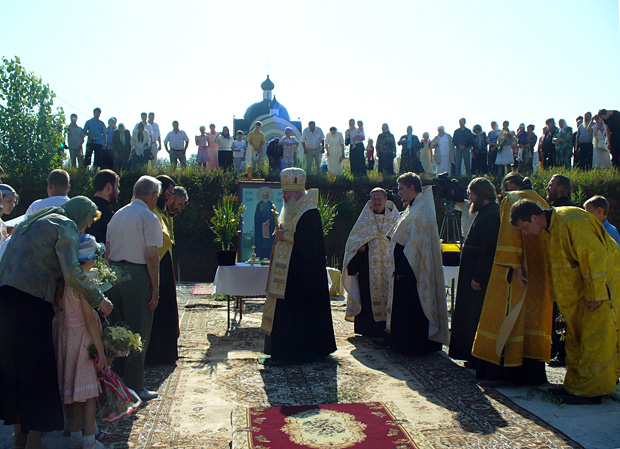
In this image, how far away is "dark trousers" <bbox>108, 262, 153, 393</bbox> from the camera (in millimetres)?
4965

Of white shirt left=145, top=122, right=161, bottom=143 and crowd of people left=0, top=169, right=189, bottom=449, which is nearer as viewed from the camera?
crowd of people left=0, top=169, right=189, bottom=449

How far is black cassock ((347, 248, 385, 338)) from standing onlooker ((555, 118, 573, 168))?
11.3m

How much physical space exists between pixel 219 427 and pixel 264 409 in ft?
1.20

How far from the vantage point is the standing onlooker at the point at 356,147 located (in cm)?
1659

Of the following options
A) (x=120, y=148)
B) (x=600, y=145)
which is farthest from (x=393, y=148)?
(x=120, y=148)

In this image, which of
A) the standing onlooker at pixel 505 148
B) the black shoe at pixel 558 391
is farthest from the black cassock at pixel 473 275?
the standing onlooker at pixel 505 148

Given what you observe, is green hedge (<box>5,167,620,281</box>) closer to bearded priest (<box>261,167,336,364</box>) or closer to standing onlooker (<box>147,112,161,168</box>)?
standing onlooker (<box>147,112,161,168</box>)

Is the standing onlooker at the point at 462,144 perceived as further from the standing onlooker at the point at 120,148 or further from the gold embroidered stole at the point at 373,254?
the gold embroidered stole at the point at 373,254

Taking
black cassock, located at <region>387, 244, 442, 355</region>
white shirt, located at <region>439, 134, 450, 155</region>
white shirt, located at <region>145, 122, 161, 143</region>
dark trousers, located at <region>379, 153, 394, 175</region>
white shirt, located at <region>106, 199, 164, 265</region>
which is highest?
white shirt, located at <region>145, 122, 161, 143</region>

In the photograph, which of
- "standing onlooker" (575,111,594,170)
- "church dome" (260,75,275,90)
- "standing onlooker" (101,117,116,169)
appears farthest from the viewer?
"church dome" (260,75,275,90)

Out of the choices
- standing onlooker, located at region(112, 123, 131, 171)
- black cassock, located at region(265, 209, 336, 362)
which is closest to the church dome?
→ standing onlooker, located at region(112, 123, 131, 171)

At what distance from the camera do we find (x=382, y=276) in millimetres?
7469

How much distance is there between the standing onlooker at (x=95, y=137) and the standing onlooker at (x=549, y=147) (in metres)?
12.0

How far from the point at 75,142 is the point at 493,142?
11.2 metres
